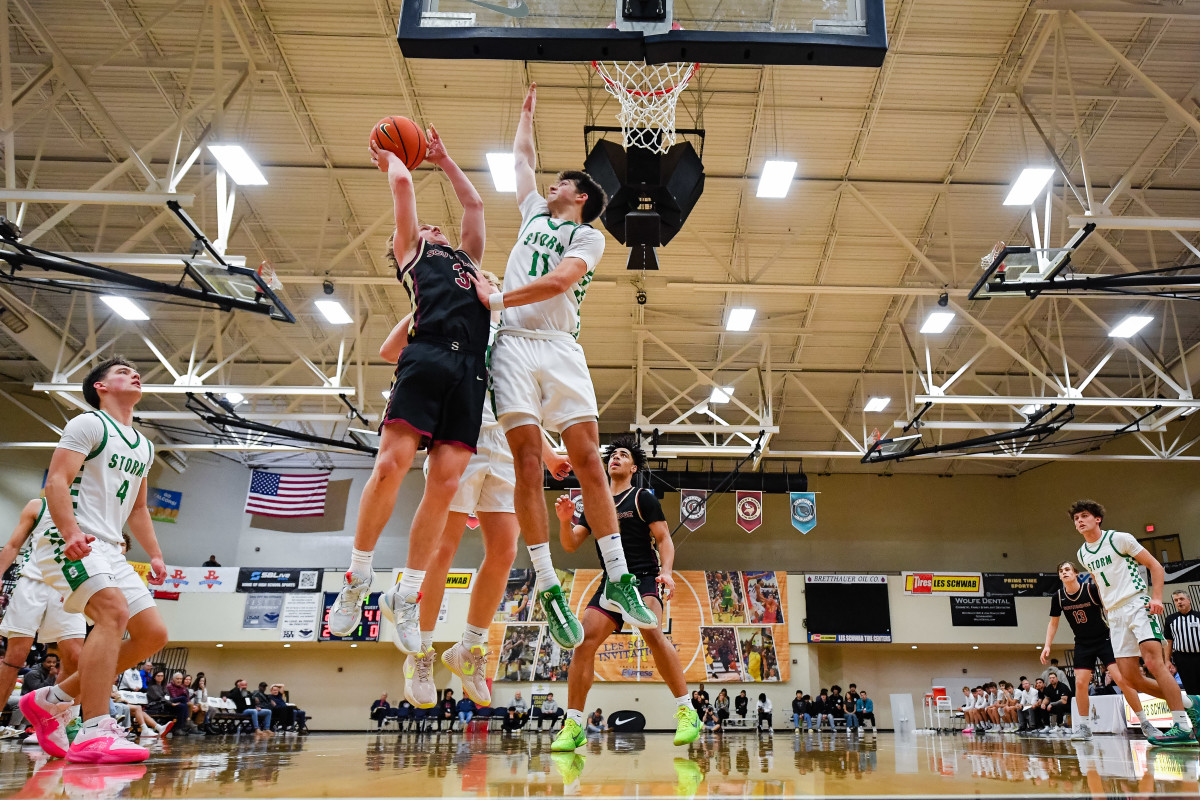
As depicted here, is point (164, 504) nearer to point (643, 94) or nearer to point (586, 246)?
point (643, 94)

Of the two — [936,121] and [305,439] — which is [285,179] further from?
[936,121]

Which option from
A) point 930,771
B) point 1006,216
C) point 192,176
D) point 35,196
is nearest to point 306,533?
point 192,176

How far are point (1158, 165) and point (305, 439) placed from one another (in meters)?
16.6

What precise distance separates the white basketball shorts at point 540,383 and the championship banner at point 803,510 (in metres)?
17.3

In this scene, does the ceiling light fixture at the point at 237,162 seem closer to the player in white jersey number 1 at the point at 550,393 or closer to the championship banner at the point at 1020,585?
the player in white jersey number 1 at the point at 550,393

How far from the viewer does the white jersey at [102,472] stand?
4293 mm

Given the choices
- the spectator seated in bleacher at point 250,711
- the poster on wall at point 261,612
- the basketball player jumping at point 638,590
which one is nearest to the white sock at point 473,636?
the basketball player jumping at point 638,590

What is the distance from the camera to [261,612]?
22859 millimetres

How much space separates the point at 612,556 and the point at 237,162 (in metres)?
9.31

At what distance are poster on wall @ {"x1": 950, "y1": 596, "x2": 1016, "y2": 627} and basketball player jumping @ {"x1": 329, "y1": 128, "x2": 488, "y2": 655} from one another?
75.2ft

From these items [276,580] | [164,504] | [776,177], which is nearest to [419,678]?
[776,177]

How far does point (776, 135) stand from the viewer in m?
13.4

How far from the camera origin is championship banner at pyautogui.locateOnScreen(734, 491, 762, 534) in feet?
67.1

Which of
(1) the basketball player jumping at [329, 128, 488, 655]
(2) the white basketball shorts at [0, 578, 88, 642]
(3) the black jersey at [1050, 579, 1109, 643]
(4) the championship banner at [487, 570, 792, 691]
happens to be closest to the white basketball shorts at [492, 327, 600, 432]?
(1) the basketball player jumping at [329, 128, 488, 655]
